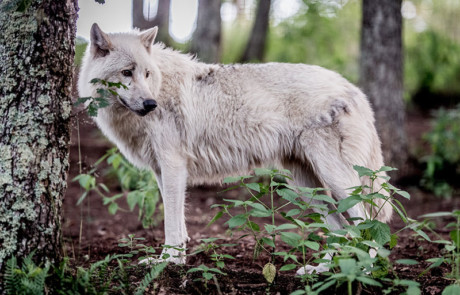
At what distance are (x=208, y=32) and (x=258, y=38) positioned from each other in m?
4.83

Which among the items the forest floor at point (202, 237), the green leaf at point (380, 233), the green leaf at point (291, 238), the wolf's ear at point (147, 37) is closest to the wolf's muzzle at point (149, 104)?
the forest floor at point (202, 237)

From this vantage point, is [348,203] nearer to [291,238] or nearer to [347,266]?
[291,238]

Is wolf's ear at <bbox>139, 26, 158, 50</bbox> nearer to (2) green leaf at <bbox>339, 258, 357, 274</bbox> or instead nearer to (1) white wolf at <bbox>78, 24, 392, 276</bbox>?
(1) white wolf at <bbox>78, 24, 392, 276</bbox>

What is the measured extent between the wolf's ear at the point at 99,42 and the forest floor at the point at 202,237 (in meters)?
0.60

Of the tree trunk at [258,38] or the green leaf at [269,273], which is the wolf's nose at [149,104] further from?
the tree trunk at [258,38]

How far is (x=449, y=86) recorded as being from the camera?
13.6m

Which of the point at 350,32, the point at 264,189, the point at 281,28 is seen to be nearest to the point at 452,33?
the point at 350,32

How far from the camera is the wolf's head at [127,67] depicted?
3.51 m

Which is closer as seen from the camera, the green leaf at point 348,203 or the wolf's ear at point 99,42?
the green leaf at point 348,203

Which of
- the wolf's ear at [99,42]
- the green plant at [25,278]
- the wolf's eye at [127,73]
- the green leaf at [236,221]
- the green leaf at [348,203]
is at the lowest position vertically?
the green plant at [25,278]

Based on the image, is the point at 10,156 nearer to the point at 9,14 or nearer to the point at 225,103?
the point at 9,14

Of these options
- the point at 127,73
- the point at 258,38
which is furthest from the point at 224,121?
the point at 258,38

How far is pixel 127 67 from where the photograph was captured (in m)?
3.64

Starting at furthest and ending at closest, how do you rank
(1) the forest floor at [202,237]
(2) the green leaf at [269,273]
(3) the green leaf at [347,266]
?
(1) the forest floor at [202,237]
(2) the green leaf at [269,273]
(3) the green leaf at [347,266]
